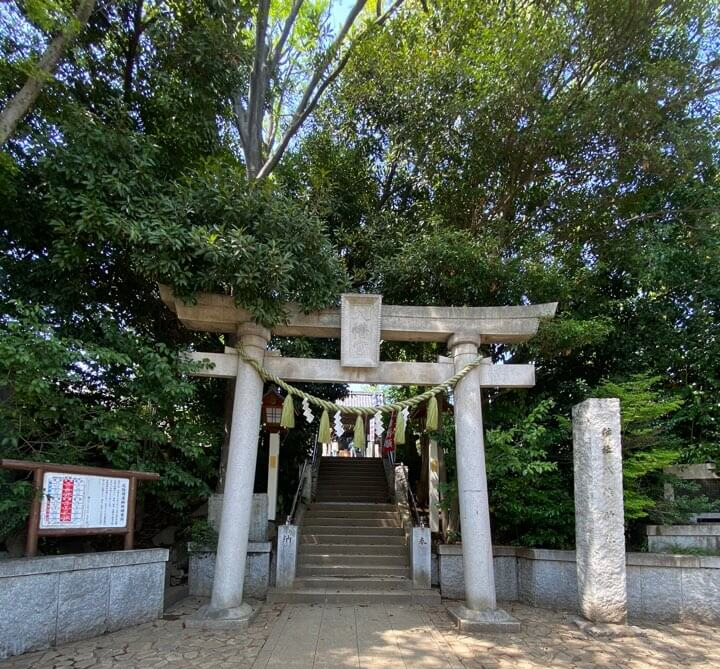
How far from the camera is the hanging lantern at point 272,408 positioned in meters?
10.3

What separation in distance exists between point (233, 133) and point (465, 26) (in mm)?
5266

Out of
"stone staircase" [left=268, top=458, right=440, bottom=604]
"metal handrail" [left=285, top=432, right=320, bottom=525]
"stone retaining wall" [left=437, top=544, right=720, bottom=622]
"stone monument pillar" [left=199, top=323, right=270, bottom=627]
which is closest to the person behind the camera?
"stone monument pillar" [left=199, top=323, right=270, bottom=627]

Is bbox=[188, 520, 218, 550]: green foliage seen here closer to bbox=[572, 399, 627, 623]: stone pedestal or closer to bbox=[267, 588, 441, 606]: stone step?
bbox=[267, 588, 441, 606]: stone step

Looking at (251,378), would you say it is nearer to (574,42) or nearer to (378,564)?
(378,564)

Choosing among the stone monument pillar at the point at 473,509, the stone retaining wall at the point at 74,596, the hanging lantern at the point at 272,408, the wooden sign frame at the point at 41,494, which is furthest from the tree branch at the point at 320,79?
the stone retaining wall at the point at 74,596

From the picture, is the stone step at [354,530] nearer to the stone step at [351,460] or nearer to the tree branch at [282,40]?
the stone step at [351,460]

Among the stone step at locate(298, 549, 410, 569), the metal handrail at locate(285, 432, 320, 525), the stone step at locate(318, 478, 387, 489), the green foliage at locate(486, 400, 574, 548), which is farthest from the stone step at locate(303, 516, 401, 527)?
the green foliage at locate(486, 400, 574, 548)

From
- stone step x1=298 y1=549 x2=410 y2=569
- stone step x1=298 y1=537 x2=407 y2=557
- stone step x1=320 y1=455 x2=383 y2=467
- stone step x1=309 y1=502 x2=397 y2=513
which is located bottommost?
stone step x1=298 y1=549 x2=410 y2=569

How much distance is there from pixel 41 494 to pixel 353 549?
6073 mm

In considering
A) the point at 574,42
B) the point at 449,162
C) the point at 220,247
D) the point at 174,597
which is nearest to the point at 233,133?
the point at 449,162

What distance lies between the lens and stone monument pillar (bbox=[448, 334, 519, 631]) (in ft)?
21.0

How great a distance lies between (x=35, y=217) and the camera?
7.11m

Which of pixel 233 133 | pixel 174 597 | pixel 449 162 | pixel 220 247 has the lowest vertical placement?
pixel 174 597

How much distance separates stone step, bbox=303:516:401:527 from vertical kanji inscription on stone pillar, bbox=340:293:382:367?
5441 mm
